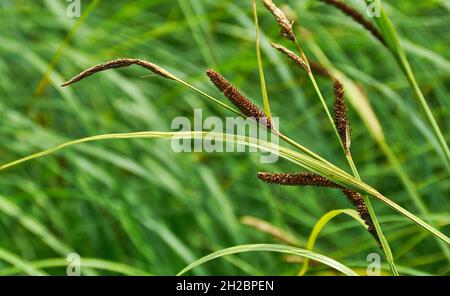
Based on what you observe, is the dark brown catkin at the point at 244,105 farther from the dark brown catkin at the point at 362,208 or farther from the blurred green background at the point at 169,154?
the blurred green background at the point at 169,154

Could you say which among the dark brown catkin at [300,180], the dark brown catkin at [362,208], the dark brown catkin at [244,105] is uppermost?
the dark brown catkin at [244,105]

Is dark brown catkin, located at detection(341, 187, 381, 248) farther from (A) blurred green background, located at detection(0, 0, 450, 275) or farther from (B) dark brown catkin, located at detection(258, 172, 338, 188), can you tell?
(A) blurred green background, located at detection(0, 0, 450, 275)


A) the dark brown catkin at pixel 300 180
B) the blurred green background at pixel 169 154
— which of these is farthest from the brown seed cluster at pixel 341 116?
the blurred green background at pixel 169 154

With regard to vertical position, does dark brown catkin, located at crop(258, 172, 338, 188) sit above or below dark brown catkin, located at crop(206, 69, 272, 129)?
below

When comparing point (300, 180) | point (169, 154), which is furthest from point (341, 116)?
point (169, 154)

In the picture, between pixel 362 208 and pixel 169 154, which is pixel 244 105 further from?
pixel 169 154

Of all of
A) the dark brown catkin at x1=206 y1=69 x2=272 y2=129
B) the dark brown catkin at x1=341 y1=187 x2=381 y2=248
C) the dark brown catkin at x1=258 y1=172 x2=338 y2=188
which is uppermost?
the dark brown catkin at x1=206 y1=69 x2=272 y2=129

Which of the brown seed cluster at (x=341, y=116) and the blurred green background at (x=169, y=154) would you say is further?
the blurred green background at (x=169, y=154)

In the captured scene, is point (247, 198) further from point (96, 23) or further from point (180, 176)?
point (96, 23)

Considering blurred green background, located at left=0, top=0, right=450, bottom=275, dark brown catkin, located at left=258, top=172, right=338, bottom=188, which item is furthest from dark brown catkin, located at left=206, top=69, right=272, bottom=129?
blurred green background, located at left=0, top=0, right=450, bottom=275
